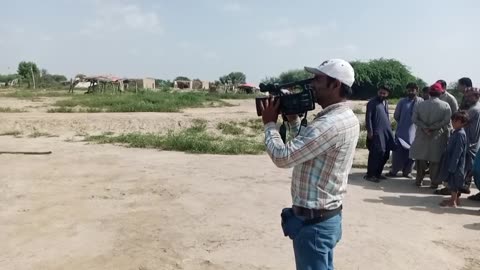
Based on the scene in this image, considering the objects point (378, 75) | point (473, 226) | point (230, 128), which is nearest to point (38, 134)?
point (230, 128)

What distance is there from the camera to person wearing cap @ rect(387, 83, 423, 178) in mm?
8289

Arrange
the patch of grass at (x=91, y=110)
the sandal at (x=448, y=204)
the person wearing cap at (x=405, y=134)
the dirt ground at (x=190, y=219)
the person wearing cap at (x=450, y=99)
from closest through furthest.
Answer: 1. the dirt ground at (x=190, y=219)
2. the sandal at (x=448, y=204)
3. the person wearing cap at (x=450, y=99)
4. the person wearing cap at (x=405, y=134)
5. the patch of grass at (x=91, y=110)

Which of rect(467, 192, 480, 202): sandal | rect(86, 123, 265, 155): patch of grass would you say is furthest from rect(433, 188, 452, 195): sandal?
rect(86, 123, 265, 155): patch of grass

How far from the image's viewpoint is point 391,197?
6859mm

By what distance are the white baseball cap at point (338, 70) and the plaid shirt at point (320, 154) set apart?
0.42ft

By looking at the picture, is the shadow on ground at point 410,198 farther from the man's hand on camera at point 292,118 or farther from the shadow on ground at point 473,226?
the man's hand on camera at point 292,118

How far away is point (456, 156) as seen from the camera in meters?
6.59

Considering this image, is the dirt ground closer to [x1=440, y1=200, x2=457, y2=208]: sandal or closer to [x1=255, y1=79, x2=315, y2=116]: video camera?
[x1=440, y1=200, x2=457, y2=208]: sandal

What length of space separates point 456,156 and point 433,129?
2.51 ft

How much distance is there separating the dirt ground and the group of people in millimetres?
346

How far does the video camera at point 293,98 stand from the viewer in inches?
96.0

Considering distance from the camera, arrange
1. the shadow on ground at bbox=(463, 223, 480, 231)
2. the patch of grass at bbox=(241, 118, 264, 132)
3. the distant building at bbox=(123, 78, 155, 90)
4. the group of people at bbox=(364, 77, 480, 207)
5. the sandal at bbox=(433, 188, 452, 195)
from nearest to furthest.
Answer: the shadow on ground at bbox=(463, 223, 480, 231), the group of people at bbox=(364, 77, 480, 207), the sandal at bbox=(433, 188, 452, 195), the patch of grass at bbox=(241, 118, 264, 132), the distant building at bbox=(123, 78, 155, 90)

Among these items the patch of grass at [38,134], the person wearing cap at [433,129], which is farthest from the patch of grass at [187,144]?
the person wearing cap at [433,129]

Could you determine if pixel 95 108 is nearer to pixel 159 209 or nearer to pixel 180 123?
pixel 180 123
